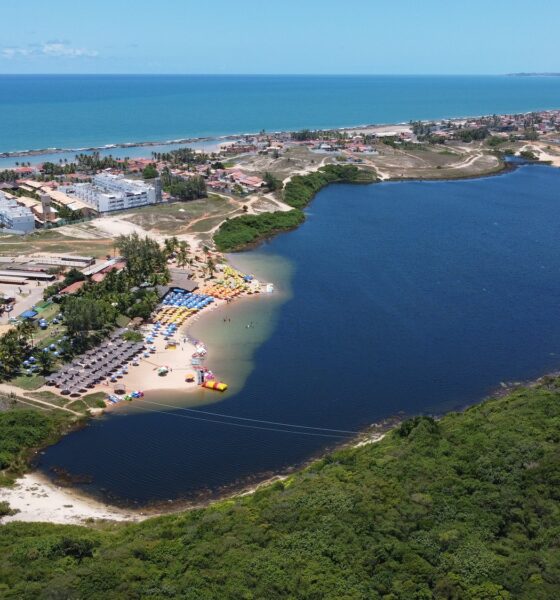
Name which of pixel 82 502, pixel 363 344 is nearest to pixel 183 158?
pixel 363 344

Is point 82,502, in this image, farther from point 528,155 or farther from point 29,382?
point 528,155

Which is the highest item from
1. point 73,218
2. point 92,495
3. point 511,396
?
point 73,218

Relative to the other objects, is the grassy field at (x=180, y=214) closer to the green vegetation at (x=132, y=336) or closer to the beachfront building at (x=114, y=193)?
the beachfront building at (x=114, y=193)

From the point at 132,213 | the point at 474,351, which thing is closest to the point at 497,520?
the point at 474,351

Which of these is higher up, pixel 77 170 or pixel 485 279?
pixel 77 170

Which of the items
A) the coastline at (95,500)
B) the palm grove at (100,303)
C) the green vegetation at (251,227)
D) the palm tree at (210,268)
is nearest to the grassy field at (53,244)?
the palm grove at (100,303)

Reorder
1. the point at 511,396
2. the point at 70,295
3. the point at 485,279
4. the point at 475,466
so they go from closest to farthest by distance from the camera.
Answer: the point at 475,466 < the point at 511,396 < the point at 70,295 < the point at 485,279

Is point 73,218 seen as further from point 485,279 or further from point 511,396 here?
point 511,396
